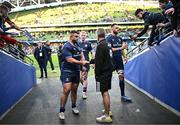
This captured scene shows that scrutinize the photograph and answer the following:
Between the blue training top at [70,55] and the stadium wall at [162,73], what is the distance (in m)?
2.16

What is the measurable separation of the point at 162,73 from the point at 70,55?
8.51ft

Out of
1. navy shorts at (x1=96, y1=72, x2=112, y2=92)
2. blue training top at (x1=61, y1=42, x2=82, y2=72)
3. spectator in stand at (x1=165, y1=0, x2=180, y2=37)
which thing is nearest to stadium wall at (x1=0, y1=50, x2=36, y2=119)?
blue training top at (x1=61, y1=42, x2=82, y2=72)

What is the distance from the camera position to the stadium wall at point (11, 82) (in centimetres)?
891

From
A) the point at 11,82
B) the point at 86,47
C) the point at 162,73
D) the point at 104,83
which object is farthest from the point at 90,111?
the point at 86,47

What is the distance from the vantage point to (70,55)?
835 centimetres

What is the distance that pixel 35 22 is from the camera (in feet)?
219

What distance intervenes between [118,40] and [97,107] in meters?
2.13

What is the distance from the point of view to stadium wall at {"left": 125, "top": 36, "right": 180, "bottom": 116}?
27.5 ft

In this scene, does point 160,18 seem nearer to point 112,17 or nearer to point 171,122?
point 171,122

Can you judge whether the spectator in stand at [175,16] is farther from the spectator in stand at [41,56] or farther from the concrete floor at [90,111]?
the spectator in stand at [41,56]

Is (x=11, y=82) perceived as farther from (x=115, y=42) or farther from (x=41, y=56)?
Answer: (x=41, y=56)

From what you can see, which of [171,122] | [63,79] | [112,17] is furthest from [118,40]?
[112,17]

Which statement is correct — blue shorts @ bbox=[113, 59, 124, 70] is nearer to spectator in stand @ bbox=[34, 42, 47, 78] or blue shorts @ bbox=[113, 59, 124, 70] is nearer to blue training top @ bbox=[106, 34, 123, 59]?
blue training top @ bbox=[106, 34, 123, 59]

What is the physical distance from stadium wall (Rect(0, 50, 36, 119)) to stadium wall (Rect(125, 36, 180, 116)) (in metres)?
3.84
